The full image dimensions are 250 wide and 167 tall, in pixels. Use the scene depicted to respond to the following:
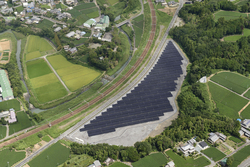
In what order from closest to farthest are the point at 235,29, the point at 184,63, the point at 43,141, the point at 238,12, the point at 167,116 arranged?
the point at 43,141 < the point at 167,116 < the point at 184,63 < the point at 235,29 < the point at 238,12

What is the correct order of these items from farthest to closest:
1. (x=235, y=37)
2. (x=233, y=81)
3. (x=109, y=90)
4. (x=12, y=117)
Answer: (x=235, y=37) → (x=109, y=90) → (x=233, y=81) → (x=12, y=117)

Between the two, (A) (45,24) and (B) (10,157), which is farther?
(A) (45,24)

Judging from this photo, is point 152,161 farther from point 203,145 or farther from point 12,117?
point 12,117

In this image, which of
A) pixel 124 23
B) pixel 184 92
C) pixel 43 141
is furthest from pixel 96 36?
pixel 43 141

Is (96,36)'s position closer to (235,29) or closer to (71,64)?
(71,64)

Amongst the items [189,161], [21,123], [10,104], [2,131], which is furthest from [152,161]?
[10,104]

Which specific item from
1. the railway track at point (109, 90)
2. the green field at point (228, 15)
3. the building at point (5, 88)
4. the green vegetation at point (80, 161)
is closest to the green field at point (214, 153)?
the green vegetation at point (80, 161)

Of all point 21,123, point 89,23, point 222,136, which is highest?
point 89,23
